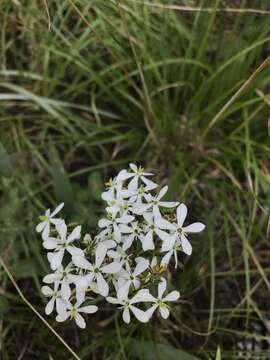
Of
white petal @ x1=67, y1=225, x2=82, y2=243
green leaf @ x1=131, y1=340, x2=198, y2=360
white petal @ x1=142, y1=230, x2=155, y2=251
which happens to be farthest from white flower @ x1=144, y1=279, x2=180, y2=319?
green leaf @ x1=131, y1=340, x2=198, y2=360

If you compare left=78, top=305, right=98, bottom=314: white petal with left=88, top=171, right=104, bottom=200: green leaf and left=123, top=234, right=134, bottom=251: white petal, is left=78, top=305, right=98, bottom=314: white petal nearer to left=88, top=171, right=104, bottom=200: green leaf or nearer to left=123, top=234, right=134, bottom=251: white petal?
left=123, top=234, right=134, bottom=251: white petal

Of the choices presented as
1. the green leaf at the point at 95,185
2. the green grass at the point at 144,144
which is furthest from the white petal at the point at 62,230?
the green leaf at the point at 95,185

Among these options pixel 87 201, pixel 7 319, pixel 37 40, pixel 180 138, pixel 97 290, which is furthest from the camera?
pixel 37 40

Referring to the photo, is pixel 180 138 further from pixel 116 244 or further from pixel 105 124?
pixel 116 244

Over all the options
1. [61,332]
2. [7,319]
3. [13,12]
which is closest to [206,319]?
[61,332]

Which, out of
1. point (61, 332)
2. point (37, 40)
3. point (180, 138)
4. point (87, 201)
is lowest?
point (61, 332)

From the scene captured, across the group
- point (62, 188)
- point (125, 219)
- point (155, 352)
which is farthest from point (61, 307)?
point (62, 188)

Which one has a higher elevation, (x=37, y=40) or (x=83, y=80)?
(x=37, y=40)

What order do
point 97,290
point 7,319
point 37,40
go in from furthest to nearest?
1. point 37,40
2. point 7,319
3. point 97,290

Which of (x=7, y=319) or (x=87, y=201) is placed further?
(x=87, y=201)

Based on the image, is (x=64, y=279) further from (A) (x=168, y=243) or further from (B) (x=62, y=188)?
(B) (x=62, y=188)
